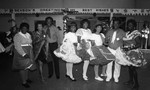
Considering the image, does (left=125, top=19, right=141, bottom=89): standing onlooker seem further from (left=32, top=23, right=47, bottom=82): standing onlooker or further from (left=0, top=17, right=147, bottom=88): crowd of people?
(left=32, top=23, right=47, bottom=82): standing onlooker

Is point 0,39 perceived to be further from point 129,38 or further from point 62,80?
point 129,38

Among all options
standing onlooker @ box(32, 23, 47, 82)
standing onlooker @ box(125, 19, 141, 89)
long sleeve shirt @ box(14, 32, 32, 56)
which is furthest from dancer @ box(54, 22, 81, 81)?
→ standing onlooker @ box(125, 19, 141, 89)

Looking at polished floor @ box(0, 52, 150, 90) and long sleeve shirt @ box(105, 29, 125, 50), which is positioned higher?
long sleeve shirt @ box(105, 29, 125, 50)

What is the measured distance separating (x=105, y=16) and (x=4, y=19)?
6.05 m

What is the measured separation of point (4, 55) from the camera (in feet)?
23.8

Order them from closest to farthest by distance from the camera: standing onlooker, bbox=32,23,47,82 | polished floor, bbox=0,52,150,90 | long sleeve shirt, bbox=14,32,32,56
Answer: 1. long sleeve shirt, bbox=14,32,32,56
2. polished floor, bbox=0,52,150,90
3. standing onlooker, bbox=32,23,47,82

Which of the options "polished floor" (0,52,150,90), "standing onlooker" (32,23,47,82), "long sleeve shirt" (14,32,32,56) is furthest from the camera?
"standing onlooker" (32,23,47,82)

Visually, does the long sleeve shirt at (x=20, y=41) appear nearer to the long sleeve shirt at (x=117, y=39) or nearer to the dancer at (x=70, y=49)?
the dancer at (x=70, y=49)

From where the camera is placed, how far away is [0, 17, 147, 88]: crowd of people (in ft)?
10.5

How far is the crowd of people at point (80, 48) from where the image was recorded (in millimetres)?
3207

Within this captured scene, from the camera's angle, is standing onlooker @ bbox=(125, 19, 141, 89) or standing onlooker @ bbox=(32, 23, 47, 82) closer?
standing onlooker @ bbox=(125, 19, 141, 89)

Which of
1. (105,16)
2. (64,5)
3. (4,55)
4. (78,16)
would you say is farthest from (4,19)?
(105,16)

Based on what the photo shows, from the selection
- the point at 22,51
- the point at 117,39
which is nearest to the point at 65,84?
Result: the point at 22,51

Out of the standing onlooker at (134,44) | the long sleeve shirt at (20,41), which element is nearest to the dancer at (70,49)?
the long sleeve shirt at (20,41)
